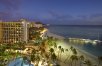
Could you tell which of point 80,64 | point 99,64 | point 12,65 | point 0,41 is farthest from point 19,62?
point 0,41

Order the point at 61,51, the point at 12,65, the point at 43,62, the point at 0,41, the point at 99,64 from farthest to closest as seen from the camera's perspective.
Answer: the point at 0,41 < the point at 61,51 < the point at 99,64 < the point at 43,62 < the point at 12,65

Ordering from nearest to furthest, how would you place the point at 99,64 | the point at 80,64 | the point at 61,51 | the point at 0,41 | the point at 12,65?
the point at 12,65
the point at 80,64
the point at 99,64
the point at 61,51
the point at 0,41

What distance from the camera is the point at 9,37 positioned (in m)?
52.5

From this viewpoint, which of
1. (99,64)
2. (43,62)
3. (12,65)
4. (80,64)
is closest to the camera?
(12,65)

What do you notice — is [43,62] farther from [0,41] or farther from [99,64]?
[0,41]

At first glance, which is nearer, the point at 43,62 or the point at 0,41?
the point at 43,62

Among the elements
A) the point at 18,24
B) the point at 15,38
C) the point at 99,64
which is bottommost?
the point at 99,64

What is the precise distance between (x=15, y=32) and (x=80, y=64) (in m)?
25.0

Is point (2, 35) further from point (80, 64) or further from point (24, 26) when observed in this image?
point (80, 64)

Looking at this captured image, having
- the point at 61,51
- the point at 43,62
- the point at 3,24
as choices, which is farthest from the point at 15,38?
the point at 43,62

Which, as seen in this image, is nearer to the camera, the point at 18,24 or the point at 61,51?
the point at 61,51

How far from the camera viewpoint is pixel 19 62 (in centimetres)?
2728

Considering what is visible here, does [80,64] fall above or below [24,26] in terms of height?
below

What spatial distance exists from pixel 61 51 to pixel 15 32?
51.1ft
